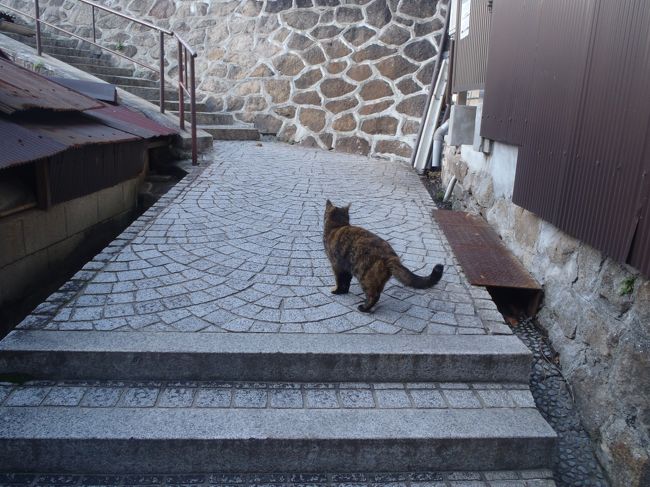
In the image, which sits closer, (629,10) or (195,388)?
(629,10)

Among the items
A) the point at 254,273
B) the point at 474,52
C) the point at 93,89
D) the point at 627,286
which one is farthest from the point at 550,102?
the point at 93,89

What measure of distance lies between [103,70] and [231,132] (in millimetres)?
2748

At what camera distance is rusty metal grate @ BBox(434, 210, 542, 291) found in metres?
3.88

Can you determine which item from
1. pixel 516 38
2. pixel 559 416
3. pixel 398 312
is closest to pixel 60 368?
pixel 398 312

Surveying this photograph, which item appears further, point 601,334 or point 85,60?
point 85,60

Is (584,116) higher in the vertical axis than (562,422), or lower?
higher

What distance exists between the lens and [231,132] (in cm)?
935

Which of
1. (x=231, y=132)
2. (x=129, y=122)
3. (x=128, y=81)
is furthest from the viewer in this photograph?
(x=128, y=81)

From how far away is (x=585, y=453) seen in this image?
2707 millimetres

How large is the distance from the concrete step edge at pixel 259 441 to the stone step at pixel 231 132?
732 cm

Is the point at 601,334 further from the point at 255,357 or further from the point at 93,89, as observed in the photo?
Result: the point at 93,89

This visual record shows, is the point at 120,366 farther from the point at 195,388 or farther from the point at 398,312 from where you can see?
the point at 398,312

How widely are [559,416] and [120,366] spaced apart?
8.16 feet

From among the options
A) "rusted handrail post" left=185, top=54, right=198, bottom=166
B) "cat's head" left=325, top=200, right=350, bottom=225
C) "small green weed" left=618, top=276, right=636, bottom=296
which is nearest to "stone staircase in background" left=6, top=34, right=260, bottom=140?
"rusted handrail post" left=185, top=54, right=198, bottom=166
